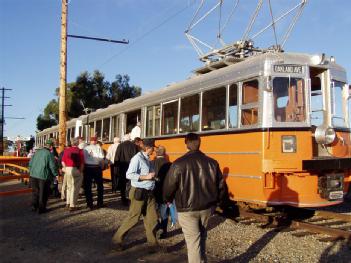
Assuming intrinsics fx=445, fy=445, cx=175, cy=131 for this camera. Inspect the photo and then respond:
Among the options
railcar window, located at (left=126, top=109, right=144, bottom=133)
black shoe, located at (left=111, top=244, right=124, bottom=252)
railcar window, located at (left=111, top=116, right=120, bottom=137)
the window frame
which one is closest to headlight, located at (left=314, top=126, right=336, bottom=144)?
the window frame

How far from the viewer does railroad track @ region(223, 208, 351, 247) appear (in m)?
7.31

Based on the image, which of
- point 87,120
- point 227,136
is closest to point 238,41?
point 227,136

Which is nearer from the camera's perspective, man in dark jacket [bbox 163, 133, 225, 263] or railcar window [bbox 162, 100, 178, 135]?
man in dark jacket [bbox 163, 133, 225, 263]

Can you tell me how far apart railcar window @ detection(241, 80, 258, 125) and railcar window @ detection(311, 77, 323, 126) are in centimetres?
127

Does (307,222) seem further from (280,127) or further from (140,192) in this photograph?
(140,192)

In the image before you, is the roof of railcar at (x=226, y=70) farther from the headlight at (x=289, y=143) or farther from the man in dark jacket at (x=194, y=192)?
the man in dark jacket at (x=194, y=192)

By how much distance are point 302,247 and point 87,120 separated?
12348 mm

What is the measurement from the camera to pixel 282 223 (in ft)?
27.6

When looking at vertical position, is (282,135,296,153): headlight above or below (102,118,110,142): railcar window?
below

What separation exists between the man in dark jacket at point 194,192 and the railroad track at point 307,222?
3202mm

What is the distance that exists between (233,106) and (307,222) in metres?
2.71

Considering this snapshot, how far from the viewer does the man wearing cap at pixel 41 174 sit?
32.6 ft

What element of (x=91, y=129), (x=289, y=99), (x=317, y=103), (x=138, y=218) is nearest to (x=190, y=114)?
(x=289, y=99)

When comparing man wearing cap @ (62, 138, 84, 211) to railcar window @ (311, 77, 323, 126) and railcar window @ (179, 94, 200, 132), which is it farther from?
railcar window @ (311, 77, 323, 126)
